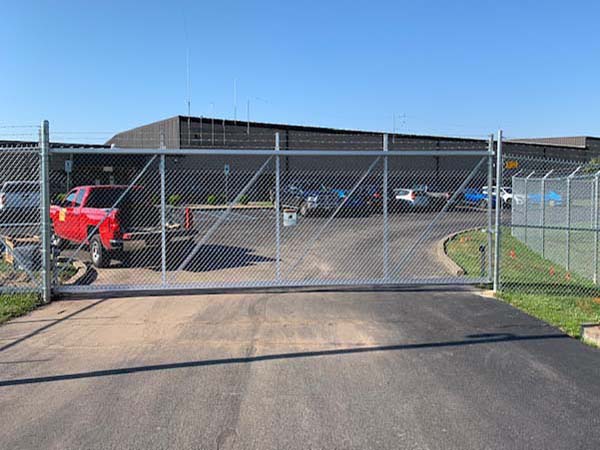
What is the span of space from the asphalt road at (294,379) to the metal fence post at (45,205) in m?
0.57

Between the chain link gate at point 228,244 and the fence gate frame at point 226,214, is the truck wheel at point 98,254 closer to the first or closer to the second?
the chain link gate at point 228,244

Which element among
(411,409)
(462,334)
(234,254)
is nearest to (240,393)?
(411,409)

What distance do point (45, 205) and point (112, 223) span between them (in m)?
2.65

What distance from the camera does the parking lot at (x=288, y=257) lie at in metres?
10.7

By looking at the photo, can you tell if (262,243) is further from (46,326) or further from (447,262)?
(46,326)

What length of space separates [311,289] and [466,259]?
16.9 ft

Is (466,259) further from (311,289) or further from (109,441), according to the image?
(109,441)

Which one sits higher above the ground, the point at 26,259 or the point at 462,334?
the point at 26,259

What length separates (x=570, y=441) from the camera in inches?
156

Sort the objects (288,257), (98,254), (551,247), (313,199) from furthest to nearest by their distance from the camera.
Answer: (313,199) < (551,247) < (288,257) < (98,254)

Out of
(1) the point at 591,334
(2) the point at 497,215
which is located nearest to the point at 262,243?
(2) the point at 497,215

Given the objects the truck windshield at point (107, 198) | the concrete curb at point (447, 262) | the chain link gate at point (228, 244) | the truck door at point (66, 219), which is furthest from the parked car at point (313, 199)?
the truck windshield at point (107, 198)

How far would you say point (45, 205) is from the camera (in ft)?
27.2

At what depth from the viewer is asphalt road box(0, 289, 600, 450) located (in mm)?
4082
